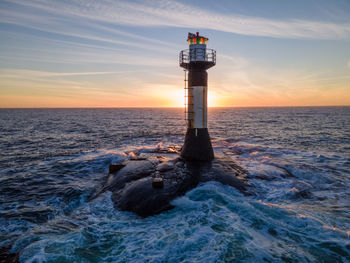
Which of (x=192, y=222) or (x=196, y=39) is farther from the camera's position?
(x=196, y=39)

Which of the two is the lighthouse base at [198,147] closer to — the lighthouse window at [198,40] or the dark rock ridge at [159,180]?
the dark rock ridge at [159,180]

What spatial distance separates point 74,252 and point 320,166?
61.6 feet

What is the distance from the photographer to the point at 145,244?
6742 mm

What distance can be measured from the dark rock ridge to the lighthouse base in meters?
0.60

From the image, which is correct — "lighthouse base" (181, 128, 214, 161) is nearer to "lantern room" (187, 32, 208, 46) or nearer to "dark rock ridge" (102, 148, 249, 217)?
"dark rock ridge" (102, 148, 249, 217)

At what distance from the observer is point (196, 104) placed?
14055mm

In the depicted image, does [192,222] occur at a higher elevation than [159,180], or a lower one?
lower

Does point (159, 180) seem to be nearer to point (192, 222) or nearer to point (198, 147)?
point (192, 222)

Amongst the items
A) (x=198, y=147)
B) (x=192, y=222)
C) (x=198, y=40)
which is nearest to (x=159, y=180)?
(x=192, y=222)

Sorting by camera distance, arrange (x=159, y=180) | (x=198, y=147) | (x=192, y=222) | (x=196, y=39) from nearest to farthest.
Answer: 1. (x=192, y=222)
2. (x=159, y=180)
3. (x=196, y=39)
4. (x=198, y=147)

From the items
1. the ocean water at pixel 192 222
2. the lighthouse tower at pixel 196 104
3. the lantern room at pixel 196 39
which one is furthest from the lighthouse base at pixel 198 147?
the lantern room at pixel 196 39

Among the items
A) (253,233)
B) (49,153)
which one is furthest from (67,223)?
(49,153)

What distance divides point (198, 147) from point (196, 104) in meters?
3.05

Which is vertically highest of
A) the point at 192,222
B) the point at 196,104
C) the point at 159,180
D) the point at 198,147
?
the point at 196,104
